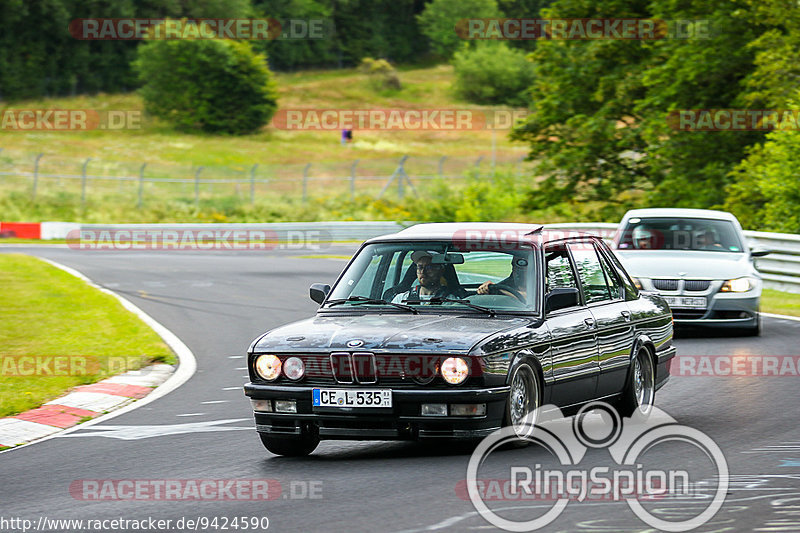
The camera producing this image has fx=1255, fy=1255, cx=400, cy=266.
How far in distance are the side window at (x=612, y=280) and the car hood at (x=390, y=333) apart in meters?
1.59

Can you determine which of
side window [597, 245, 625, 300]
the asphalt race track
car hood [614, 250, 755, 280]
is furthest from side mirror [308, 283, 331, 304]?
car hood [614, 250, 755, 280]

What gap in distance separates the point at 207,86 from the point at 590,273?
90165 millimetres

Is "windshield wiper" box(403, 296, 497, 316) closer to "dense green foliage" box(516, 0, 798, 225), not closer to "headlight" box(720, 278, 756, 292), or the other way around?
"headlight" box(720, 278, 756, 292)

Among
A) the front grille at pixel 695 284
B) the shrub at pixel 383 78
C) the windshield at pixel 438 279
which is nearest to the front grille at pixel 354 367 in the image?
the windshield at pixel 438 279

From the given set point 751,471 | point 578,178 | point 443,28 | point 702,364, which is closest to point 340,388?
point 751,471

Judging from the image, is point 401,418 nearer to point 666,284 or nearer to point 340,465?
point 340,465

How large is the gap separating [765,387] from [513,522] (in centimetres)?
599

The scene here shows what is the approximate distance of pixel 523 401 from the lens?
25.9ft

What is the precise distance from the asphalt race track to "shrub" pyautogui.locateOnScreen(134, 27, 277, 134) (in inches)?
3330

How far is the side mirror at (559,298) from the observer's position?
8.37 meters

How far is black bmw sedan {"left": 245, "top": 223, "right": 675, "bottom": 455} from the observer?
24.4 feet

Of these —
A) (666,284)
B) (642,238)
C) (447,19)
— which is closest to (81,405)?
(666,284)

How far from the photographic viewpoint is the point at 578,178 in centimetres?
3672

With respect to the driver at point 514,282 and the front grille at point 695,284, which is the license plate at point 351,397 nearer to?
the driver at point 514,282
